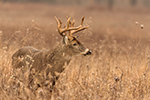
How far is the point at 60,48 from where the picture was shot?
17.2 ft

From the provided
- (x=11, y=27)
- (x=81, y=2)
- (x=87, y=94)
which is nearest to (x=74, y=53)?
(x=87, y=94)

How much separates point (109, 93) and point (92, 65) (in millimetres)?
A: 2377

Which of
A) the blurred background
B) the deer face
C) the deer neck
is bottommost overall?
the blurred background

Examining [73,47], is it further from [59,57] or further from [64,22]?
[64,22]

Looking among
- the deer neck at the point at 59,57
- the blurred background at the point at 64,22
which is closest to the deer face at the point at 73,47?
the deer neck at the point at 59,57

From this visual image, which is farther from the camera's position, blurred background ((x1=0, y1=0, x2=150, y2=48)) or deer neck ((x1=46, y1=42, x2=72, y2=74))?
blurred background ((x1=0, y1=0, x2=150, y2=48))

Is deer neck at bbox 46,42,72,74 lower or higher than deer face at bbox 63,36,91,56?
lower

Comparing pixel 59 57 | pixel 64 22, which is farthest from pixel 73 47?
pixel 64 22

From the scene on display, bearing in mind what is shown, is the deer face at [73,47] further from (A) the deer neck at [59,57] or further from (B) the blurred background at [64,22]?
(B) the blurred background at [64,22]

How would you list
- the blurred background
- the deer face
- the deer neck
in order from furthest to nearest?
the blurred background → the deer face → the deer neck

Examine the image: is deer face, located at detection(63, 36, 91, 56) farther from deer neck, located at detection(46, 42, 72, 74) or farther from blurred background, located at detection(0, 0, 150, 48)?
blurred background, located at detection(0, 0, 150, 48)

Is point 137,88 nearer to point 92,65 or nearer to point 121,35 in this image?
point 92,65

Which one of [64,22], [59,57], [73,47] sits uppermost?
[73,47]

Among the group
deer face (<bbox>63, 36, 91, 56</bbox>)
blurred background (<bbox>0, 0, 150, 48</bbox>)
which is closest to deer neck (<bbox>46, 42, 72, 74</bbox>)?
deer face (<bbox>63, 36, 91, 56</bbox>)
